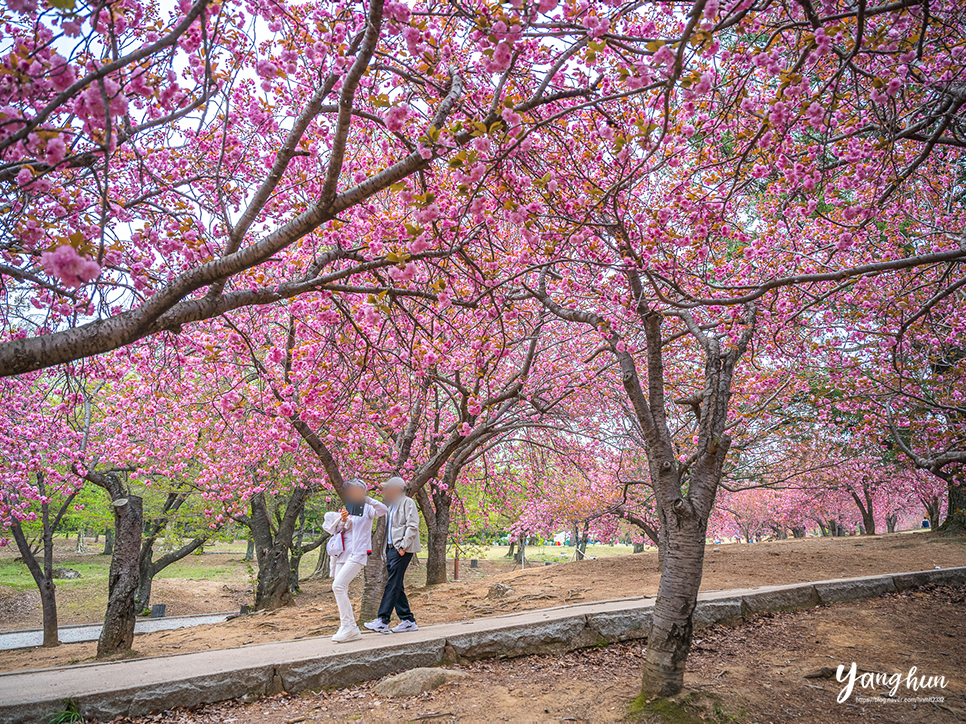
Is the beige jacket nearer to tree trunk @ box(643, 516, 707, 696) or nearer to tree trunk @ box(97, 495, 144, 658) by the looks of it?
tree trunk @ box(643, 516, 707, 696)

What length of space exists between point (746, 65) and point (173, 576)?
28.9m

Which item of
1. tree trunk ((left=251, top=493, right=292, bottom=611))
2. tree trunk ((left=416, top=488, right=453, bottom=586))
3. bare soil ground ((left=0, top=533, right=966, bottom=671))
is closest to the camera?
bare soil ground ((left=0, top=533, right=966, bottom=671))

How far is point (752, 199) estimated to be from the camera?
8.22 meters

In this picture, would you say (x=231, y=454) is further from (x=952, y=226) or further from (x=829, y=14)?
(x=952, y=226)

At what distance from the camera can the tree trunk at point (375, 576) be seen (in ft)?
24.3

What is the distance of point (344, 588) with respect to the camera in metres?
5.66

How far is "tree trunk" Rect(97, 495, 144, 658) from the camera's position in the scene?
26.1 feet

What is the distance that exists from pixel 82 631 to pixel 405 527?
1317 centimetres

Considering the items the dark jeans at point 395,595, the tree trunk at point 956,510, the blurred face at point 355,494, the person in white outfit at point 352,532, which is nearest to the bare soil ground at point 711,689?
the dark jeans at point 395,595

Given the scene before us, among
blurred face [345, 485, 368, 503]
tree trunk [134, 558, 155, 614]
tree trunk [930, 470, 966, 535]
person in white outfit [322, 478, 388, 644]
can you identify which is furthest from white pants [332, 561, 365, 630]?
tree trunk [930, 470, 966, 535]

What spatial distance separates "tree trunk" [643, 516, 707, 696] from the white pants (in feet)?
9.78

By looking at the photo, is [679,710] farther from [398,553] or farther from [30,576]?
[30,576]

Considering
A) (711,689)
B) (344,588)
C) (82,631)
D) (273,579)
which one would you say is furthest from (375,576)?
(82,631)

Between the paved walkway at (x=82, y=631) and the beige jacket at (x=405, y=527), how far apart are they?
7607mm
